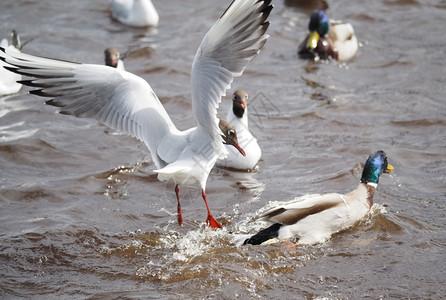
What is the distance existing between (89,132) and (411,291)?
523 cm

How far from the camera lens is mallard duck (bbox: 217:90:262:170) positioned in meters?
7.96

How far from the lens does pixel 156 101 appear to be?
6.48 metres

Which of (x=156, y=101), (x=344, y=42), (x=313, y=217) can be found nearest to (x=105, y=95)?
(x=156, y=101)

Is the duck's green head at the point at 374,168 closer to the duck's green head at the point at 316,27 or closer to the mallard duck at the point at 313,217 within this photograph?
the mallard duck at the point at 313,217

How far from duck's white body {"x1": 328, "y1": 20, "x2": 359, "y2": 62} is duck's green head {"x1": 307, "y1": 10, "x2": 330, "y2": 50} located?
0.19 metres

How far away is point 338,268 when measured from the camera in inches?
229

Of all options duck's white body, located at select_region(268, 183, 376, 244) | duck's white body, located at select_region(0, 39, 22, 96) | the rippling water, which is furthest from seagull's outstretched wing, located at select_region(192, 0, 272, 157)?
duck's white body, located at select_region(0, 39, 22, 96)

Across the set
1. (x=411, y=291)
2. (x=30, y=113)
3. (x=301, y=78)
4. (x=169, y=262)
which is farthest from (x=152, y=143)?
(x=301, y=78)

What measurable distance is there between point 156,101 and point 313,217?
1.76 m

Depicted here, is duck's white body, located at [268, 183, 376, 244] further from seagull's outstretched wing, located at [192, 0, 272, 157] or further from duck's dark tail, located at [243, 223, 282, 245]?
seagull's outstretched wing, located at [192, 0, 272, 157]

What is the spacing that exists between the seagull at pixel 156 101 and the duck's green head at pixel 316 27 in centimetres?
566

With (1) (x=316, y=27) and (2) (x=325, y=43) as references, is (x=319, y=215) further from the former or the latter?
(1) (x=316, y=27)

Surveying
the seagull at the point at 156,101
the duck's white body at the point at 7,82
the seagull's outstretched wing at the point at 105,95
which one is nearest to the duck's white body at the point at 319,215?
the seagull at the point at 156,101

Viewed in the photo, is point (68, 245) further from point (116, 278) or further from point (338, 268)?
point (338, 268)
